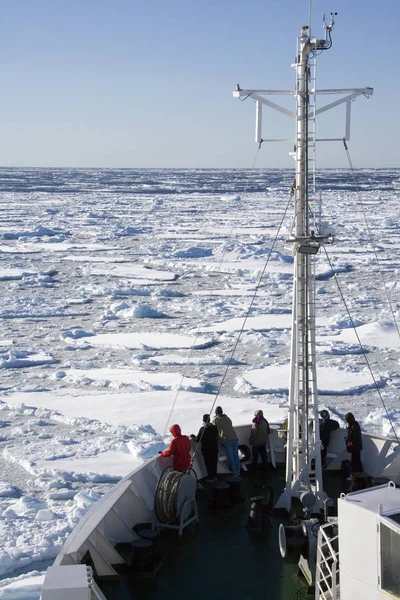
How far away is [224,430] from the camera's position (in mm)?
6879

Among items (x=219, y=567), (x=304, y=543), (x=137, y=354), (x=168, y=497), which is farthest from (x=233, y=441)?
(x=137, y=354)

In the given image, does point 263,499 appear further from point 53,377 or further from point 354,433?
point 53,377

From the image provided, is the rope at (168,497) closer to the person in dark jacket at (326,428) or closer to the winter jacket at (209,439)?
the winter jacket at (209,439)

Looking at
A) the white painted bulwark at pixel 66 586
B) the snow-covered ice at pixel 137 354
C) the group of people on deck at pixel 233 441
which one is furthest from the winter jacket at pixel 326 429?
the white painted bulwark at pixel 66 586

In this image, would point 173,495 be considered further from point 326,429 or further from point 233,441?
point 326,429

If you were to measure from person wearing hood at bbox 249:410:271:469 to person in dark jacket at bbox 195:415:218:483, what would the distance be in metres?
0.47

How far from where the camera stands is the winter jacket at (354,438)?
6754mm

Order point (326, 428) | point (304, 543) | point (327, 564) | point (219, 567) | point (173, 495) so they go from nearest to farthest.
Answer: point (327, 564), point (304, 543), point (219, 567), point (173, 495), point (326, 428)

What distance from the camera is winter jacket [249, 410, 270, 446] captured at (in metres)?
7.00

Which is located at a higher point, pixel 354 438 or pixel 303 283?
pixel 303 283

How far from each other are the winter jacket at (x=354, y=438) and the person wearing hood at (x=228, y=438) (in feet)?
3.31

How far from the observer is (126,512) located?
18.9ft

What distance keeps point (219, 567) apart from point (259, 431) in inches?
72.5

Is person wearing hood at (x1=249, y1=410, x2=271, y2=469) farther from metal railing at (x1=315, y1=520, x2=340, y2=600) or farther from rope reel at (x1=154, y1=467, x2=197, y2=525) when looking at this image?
metal railing at (x1=315, y1=520, x2=340, y2=600)
